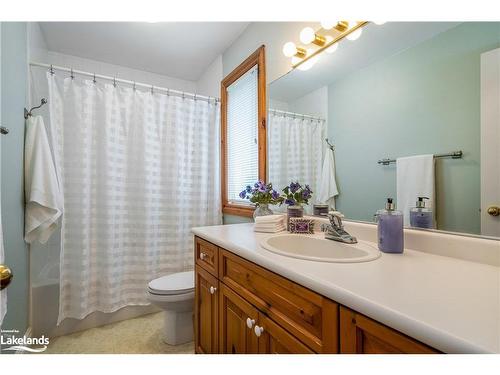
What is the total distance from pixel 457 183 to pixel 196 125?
6.25ft

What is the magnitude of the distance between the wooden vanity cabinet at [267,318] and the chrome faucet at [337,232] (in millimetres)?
416

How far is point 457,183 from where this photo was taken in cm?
84

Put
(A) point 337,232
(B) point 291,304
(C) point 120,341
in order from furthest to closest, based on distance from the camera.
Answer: (C) point 120,341 → (A) point 337,232 → (B) point 291,304

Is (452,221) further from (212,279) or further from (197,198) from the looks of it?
(197,198)

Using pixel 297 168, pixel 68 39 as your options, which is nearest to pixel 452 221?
pixel 297 168

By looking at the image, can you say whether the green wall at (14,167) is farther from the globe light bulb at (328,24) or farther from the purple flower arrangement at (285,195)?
the globe light bulb at (328,24)

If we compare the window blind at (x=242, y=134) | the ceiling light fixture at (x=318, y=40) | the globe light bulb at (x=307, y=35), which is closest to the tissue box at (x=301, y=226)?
the window blind at (x=242, y=134)

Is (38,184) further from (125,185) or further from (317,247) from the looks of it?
(317,247)

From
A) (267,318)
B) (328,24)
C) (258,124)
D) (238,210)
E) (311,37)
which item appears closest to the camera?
(267,318)

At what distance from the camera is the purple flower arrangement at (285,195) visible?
143 centimetres

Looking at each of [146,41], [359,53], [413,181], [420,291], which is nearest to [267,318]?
[420,291]

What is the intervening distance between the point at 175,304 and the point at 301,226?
0.99 metres

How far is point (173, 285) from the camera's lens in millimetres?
1616

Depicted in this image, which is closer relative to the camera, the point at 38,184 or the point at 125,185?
the point at 38,184
